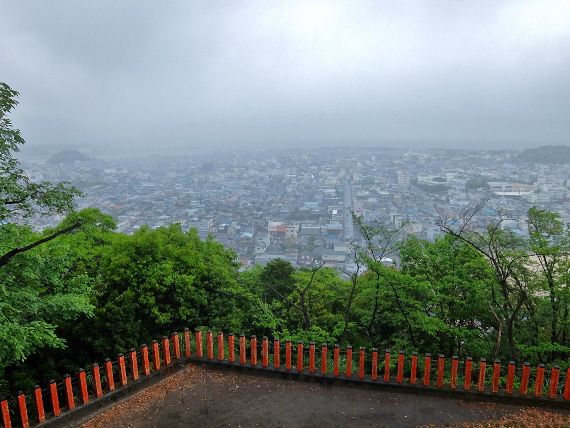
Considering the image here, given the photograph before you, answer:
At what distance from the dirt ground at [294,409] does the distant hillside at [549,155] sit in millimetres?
49952

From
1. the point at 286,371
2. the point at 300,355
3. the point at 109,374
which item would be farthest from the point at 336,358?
the point at 109,374

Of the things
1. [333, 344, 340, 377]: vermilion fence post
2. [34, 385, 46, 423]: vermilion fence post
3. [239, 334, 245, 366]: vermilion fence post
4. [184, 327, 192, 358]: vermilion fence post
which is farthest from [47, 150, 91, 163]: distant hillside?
[333, 344, 340, 377]: vermilion fence post

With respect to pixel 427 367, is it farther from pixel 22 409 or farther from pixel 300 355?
pixel 22 409

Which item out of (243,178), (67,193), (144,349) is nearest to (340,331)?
(144,349)

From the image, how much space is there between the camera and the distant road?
30.8m

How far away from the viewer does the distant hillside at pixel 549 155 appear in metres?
49.3

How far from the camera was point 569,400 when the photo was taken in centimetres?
736

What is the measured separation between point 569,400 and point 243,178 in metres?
59.8

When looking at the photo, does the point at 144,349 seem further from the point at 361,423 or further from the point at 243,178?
the point at 243,178

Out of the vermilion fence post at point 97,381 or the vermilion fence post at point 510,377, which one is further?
the vermilion fence post at point 97,381

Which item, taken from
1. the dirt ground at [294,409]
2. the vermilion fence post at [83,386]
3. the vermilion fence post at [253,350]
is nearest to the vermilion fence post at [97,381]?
the vermilion fence post at [83,386]

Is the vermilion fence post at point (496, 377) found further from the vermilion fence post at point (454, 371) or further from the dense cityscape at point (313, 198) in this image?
the dense cityscape at point (313, 198)

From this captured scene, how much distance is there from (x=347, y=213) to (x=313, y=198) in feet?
36.5

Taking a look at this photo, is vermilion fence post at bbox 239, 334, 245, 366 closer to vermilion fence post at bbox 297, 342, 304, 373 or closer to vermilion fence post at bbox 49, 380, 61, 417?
vermilion fence post at bbox 297, 342, 304, 373
